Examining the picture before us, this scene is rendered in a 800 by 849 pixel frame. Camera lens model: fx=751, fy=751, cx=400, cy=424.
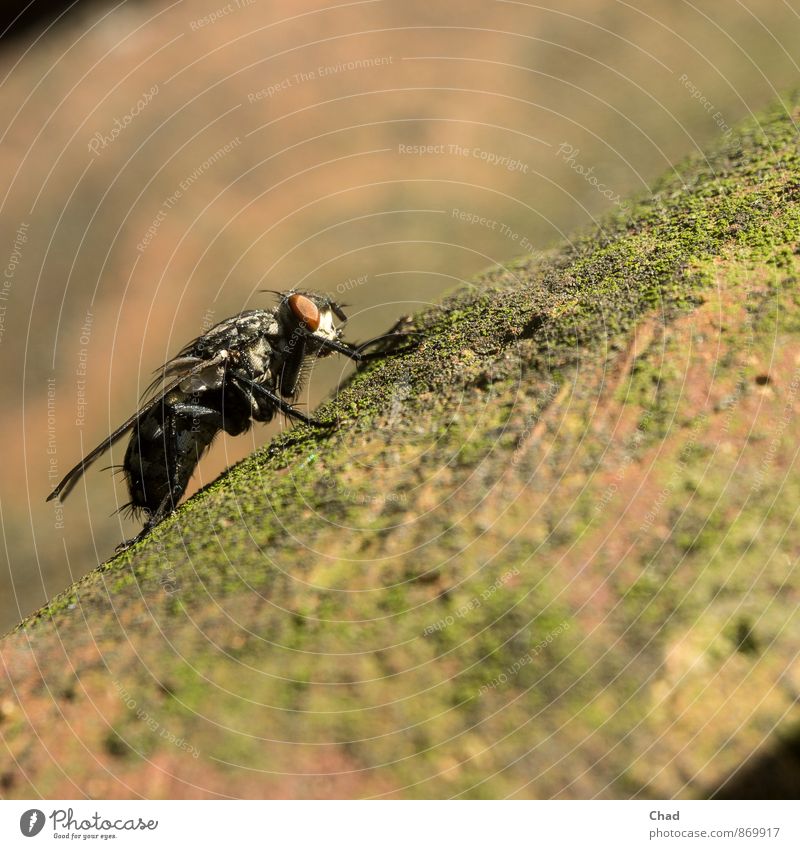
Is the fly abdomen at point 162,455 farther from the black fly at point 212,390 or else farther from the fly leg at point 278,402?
the fly leg at point 278,402

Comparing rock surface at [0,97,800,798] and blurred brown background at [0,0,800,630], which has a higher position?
blurred brown background at [0,0,800,630]

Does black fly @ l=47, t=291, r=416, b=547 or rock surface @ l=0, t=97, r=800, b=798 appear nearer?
rock surface @ l=0, t=97, r=800, b=798

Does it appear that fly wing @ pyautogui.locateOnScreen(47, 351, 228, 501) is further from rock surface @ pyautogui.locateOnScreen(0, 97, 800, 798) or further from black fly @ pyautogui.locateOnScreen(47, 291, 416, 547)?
rock surface @ pyautogui.locateOnScreen(0, 97, 800, 798)

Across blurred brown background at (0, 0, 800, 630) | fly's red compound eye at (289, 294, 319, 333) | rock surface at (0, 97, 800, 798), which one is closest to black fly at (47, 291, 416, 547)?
fly's red compound eye at (289, 294, 319, 333)

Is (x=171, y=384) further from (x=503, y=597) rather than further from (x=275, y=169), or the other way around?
(x=275, y=169)

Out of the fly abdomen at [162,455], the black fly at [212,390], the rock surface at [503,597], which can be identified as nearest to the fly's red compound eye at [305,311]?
the black fly at [212,390]

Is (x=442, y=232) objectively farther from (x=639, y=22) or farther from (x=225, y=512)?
(x=225, y=512)

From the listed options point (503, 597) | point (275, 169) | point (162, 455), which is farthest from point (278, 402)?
point (275, 169)
